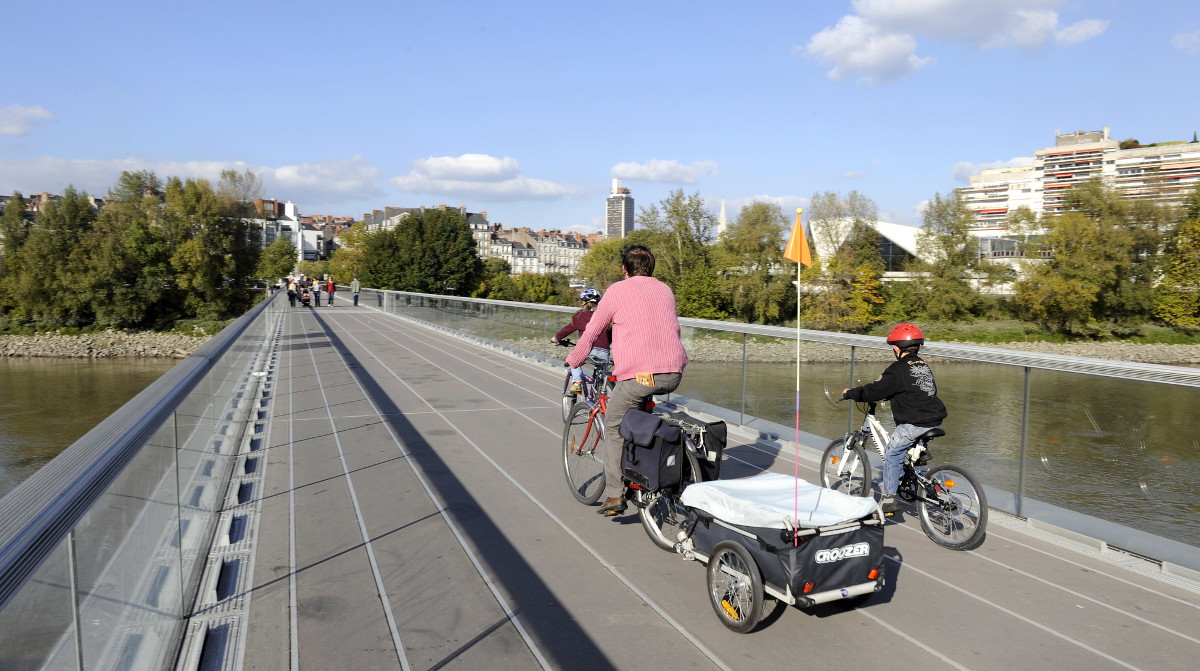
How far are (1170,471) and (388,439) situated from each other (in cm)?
604

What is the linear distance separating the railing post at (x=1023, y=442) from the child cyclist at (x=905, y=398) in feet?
2.60

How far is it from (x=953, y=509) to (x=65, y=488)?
4.48 m

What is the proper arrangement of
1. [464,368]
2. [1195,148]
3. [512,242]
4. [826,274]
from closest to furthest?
1. [464,368]
2. [826,274]
3. [1195,148]
4. [512,242]

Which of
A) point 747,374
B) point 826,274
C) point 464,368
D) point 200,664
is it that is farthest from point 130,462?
point 826,274

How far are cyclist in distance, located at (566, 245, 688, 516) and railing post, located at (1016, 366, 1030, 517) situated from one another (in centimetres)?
234

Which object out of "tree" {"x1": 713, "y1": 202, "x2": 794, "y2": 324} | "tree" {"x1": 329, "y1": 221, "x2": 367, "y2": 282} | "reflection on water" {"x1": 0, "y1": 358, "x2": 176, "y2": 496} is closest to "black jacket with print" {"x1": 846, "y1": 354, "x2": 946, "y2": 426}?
"reflection on water" {"x1": 0, "y1": 358, "x2": 176, "y2": 496}

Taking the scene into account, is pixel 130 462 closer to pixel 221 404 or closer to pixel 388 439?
pixel 221 404

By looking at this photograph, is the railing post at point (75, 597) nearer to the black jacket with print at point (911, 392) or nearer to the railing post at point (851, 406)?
the black jacket with print at point (911, 392)

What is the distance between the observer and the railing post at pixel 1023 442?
213 inches

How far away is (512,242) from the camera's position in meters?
177

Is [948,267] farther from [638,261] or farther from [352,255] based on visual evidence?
[352,255]

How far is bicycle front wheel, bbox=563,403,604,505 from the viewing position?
5.70 metres

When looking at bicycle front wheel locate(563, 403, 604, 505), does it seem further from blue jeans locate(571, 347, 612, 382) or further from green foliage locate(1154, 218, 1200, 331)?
green foliage locate(1154, 218, 1200, 331)

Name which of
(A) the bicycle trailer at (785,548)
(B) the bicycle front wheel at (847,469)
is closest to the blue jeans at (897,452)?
(B) the bicycle front wheel at (847,469)
